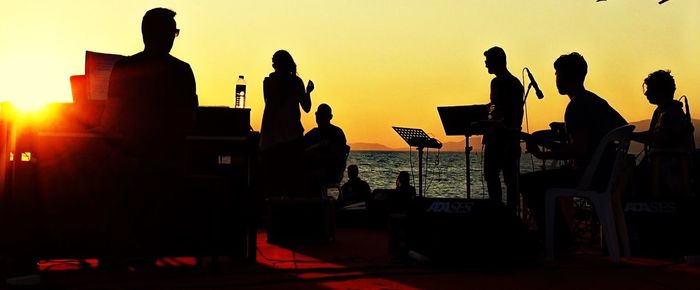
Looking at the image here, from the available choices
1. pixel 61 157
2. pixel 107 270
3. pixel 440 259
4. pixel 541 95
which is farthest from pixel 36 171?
pixel 541 95

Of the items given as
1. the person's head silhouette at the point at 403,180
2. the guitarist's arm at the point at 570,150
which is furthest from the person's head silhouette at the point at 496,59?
the person's head silhouette at the point at 403,180

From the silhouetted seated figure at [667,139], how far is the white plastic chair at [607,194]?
548mm

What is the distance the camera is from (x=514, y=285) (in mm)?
4117

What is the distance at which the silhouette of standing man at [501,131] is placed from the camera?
5.68 metres

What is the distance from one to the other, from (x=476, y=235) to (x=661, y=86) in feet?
6.80

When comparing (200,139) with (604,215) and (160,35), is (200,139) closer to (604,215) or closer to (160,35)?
(160,35)

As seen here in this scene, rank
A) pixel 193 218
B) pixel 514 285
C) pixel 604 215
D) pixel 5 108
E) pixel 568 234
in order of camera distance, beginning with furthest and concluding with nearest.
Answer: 1. pixel 568 234
2. pixel 604 215
3. pixel 193 218
4. pixel 514 285
5. pixel 5 108

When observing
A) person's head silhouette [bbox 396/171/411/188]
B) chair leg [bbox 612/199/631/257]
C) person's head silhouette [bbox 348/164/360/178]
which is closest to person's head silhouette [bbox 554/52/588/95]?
chair leg [bbox 612/199/631/257]

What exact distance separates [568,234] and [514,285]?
149 cm

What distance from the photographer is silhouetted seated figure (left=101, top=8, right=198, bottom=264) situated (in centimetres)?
404

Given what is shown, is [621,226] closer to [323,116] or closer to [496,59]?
[496,59]

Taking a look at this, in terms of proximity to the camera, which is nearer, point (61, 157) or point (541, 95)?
point (61, 157)

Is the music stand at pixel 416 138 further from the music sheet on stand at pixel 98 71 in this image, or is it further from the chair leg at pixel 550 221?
the music sheet on stand at pixel 98 71

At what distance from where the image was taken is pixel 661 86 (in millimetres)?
5641
